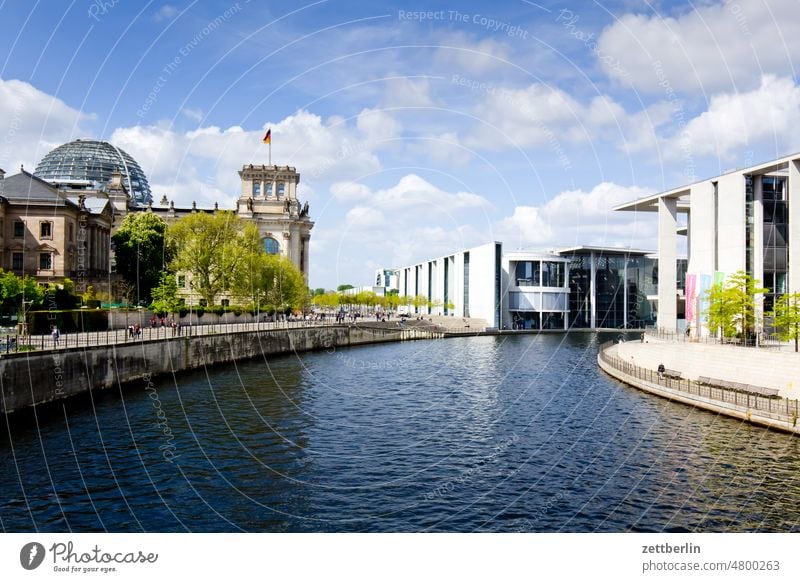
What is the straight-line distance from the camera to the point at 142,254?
107375 mm

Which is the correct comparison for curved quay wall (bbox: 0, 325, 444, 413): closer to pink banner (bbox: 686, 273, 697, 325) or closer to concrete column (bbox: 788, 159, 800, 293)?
pink banner (bbox: 686, 273, 697, 325)

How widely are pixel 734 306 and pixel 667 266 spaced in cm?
2791

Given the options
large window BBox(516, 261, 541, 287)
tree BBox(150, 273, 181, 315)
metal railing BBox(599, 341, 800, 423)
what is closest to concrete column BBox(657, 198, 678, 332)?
metal railing BBox(599, 341, 800, 423)

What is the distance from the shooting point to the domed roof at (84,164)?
178750 millimetres

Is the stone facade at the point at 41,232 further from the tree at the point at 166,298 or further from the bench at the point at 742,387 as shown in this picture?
the bench at the point at 742,387

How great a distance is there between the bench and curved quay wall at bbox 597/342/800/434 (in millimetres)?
409

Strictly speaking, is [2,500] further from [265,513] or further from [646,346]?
[646,346]

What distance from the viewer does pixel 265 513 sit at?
22875mm

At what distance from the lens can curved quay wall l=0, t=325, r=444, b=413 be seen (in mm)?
37875

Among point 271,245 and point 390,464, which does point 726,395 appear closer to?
point 390,464

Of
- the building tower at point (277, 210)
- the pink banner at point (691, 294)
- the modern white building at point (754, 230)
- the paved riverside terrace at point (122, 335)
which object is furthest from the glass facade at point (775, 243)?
the building tower at point (277, 210)

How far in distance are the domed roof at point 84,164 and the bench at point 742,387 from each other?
170 m

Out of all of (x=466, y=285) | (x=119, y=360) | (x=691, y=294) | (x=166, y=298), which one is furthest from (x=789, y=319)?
(x=466, y=285)

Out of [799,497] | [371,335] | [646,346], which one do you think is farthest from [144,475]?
[371,335]
